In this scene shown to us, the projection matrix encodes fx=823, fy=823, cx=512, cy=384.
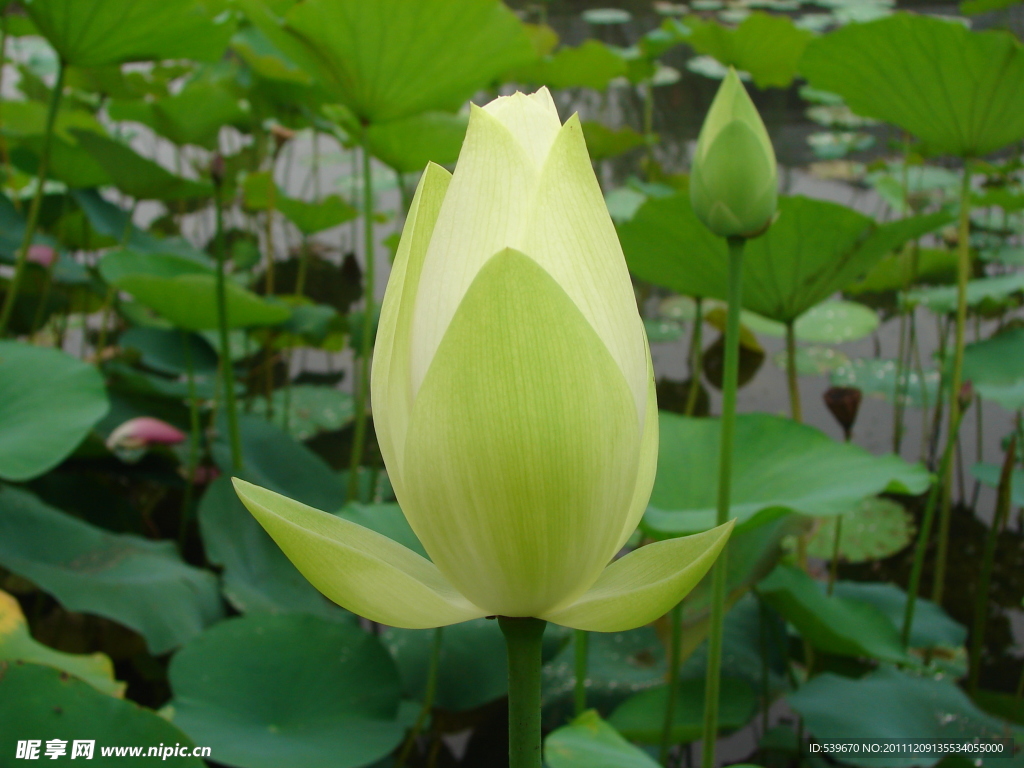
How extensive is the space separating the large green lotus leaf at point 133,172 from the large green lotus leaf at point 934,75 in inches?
33.6

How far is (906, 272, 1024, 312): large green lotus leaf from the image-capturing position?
3.52ft

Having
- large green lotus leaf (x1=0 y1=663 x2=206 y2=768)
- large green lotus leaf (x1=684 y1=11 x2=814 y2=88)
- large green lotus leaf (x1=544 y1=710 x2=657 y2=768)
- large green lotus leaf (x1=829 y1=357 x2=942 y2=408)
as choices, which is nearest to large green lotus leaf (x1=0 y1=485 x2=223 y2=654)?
large green lotus leaf (x1=0 y1=663 x2=206 y2=768)

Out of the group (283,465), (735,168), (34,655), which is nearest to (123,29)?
(283,465)

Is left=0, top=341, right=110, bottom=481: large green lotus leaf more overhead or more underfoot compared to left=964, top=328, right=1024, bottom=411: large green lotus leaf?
more underfoot

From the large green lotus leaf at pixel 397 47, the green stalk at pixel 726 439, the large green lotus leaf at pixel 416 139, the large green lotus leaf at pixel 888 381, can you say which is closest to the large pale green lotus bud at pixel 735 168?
the green stalk at pixel 726 439

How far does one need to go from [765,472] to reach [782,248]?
0.19 m

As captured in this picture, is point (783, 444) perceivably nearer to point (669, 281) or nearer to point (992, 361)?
point (669, 281)

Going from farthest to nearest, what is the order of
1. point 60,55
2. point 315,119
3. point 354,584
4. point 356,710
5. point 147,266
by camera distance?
point 315,119 → point 147,266 → point 60,55 → point 356,710 → point 354,584

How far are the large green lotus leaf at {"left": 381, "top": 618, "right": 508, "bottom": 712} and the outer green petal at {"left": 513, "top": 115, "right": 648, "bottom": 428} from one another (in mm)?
649

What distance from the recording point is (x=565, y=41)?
10.1 feet

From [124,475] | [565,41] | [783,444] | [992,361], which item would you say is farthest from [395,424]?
[565,41]

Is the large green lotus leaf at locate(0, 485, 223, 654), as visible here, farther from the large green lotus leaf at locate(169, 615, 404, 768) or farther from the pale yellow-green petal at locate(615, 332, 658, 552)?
the pale yellow-green petal at locate(615, 332, 658, 552)

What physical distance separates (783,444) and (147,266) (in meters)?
0.84

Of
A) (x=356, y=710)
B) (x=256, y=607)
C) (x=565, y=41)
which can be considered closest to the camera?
(x=356, y=710)
